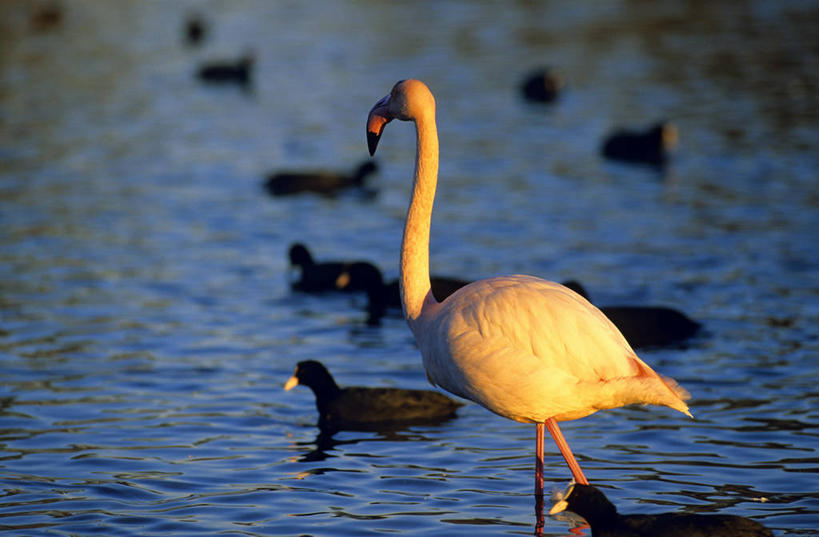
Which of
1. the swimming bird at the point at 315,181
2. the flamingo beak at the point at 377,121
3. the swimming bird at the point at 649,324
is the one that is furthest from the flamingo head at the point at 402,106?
the swimming bird at the point at 315,181

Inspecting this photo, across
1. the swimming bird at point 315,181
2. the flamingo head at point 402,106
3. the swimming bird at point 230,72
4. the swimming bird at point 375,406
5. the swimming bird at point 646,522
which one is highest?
the swimming bird at point 230,72

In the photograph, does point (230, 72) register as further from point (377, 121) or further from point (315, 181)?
point (377, 121)

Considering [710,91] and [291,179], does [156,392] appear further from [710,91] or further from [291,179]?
[710,91]

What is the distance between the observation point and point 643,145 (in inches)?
917

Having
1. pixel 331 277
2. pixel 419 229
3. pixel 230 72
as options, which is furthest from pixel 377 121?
pixel 230 72

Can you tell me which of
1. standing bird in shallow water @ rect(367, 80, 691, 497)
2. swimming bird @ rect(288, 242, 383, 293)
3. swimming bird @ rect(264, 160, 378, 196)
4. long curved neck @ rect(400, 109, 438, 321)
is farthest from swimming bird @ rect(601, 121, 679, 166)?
standing bird in shallow water @ rect(367, 80, 691, 497)

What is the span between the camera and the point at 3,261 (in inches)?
672

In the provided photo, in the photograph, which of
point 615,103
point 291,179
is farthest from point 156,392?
point 615,103

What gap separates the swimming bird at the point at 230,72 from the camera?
33.3 metres

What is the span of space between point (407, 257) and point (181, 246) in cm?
989

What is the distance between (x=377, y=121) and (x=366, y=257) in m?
9.04

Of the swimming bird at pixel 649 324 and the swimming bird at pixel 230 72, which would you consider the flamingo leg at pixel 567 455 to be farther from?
the swimming bird at pixel 230 72

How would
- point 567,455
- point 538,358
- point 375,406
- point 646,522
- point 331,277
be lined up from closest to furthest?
point 646,522 → point 538,358 → point 567,455 → point 375,406 → point 331,277

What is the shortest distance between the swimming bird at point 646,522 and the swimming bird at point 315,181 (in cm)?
1408
